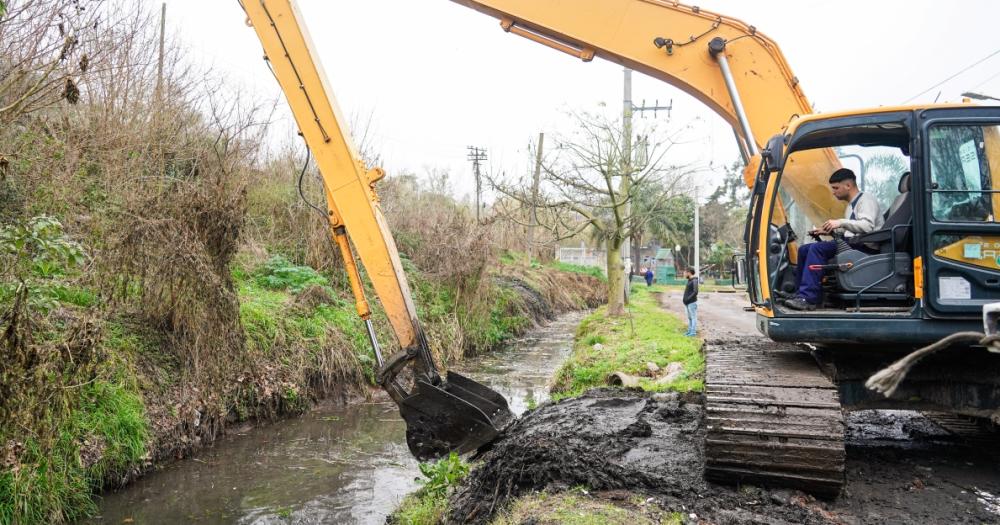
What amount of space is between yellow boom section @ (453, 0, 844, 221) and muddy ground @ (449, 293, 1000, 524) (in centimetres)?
197

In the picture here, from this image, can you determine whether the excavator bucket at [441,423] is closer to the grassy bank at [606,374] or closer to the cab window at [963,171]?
the grassy bank at [606,374]

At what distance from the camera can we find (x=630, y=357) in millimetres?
10383

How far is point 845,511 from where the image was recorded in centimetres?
386

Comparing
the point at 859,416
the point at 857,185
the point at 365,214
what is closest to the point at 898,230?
the point at 857,185

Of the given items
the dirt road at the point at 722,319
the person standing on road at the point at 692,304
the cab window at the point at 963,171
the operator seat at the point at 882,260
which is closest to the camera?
the cab window at the point at 963,171

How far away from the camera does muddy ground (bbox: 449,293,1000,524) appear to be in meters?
3.87

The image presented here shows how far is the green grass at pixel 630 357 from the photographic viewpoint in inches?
348

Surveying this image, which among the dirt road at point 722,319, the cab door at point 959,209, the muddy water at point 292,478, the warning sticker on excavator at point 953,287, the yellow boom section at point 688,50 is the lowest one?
the muddy water at point 292,478

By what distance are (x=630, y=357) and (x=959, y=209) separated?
6520 mm

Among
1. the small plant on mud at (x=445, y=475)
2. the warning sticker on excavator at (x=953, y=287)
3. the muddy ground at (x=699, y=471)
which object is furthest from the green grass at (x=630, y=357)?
the warning sticker on excavator at (x=953, y=287)

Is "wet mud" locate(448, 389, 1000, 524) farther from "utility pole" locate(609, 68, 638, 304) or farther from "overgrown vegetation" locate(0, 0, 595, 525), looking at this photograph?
"utility pole" locate(609, 68, 638, 304)

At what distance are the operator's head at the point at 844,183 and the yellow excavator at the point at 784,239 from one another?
187 millimetres

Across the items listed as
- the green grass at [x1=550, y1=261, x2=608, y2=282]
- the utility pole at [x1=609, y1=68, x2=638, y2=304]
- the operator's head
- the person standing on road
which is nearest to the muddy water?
the operator's head

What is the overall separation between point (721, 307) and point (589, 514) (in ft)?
65.1
